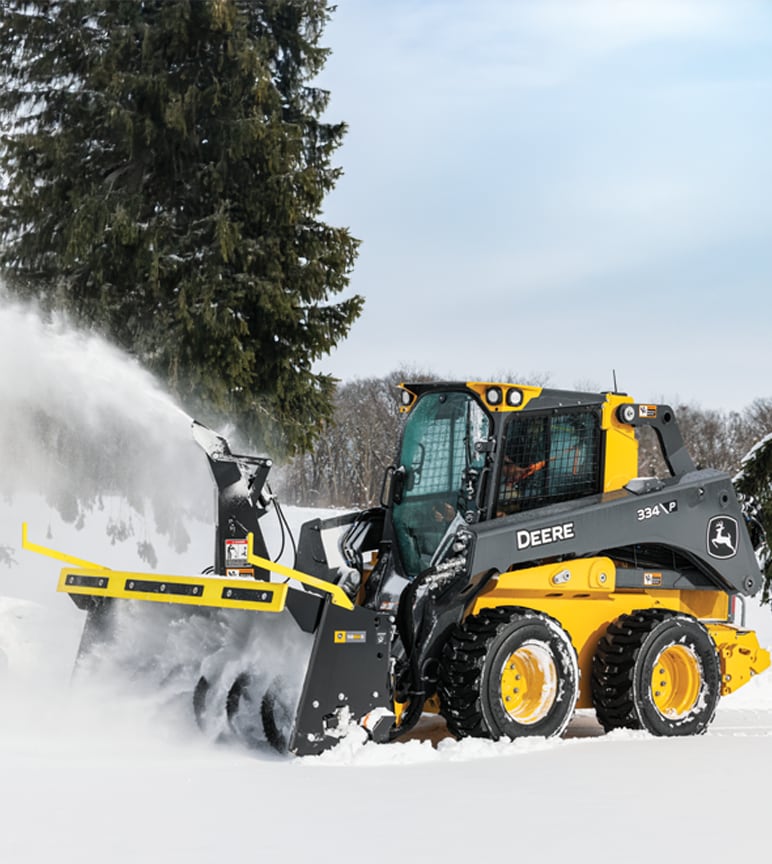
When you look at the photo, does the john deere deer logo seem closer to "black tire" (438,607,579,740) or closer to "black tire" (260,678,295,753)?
"black tire" (438,607,579,740)

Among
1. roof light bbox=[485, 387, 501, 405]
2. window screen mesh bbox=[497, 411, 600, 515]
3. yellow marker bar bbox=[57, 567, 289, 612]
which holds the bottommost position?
yellow marker bar bbox=[57, 567, 289, 612]

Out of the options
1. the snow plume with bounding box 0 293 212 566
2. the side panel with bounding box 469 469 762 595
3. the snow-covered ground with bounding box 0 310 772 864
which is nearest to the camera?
the snow-covered ground with bounding box 0 310 772 864

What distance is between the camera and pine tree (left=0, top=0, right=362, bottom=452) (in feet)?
54.0

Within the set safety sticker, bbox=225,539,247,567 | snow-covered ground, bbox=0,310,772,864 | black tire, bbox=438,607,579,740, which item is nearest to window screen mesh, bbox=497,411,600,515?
black tire, bbox=438,607,579,740

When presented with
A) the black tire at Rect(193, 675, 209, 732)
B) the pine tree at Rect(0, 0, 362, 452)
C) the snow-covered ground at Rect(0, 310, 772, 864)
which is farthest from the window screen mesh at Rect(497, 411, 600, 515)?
the pine tree at Rect(0, 0, 362, 452)

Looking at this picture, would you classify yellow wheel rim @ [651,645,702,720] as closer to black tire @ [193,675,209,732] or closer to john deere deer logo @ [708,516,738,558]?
john deere deer logo @ [708,516,738,558]

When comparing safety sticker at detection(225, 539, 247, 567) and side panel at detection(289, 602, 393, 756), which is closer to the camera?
side panel at detection(289, 602, 393, 756)

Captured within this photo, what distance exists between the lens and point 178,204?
18000 millimetres

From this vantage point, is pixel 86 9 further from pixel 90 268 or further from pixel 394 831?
pixel 394 831

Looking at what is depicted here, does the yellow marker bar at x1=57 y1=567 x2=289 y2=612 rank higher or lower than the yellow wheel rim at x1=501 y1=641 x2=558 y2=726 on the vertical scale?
higher

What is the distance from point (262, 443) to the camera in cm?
1675

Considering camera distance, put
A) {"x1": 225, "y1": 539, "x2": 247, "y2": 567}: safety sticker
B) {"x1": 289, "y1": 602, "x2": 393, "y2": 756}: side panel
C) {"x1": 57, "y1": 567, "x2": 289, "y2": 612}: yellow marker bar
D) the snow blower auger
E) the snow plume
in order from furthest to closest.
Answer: the snow plume < {"x1": 225, "y1": 539, "x2": 247, "y2": 567}: safety sticker < the snow blower auger < {"x1": 57, "y1": 567, "x2": 289, "y2": 612}: yellow marker bar < {"x1": 289, "y1": 602, "x2": 393, "y2": 756}: side panel

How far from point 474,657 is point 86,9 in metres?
14.0

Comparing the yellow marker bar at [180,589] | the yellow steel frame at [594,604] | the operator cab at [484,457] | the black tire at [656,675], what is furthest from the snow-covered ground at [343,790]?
the operator cab at [484,457]
